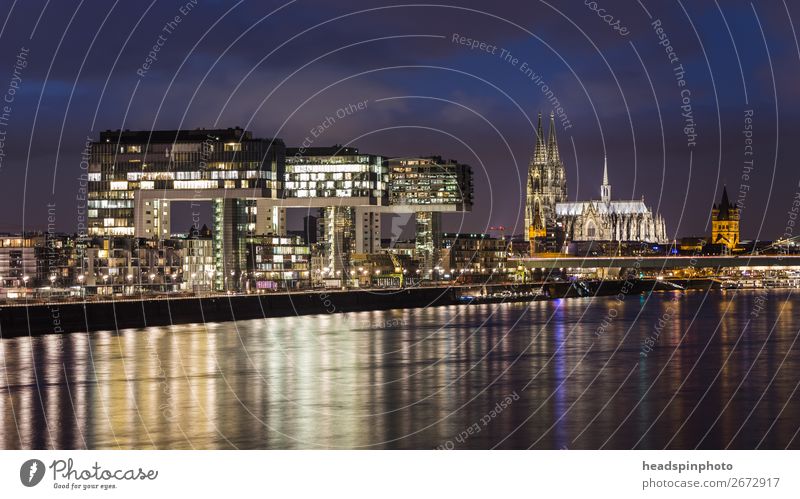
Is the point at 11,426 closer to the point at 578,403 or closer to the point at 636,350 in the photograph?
the point at 578,403

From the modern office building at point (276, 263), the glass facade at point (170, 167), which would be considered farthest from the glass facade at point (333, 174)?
the glass facade at point (170, 167)

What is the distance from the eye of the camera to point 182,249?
17550 centimetres

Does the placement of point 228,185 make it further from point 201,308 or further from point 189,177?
point 201,308

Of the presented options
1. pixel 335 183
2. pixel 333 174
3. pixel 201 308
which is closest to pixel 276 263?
pixel 335 183

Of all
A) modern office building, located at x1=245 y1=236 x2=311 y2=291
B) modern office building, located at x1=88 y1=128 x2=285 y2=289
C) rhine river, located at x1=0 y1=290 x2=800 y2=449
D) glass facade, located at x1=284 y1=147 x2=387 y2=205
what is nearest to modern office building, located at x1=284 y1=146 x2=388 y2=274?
glass facade, located at x1=284 y1=147 x2=387 y2=205

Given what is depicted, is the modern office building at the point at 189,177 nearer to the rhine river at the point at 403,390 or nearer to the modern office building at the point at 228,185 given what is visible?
the modern office building at the point at 228,185

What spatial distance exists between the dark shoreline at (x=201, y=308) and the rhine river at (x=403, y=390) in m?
→ 4.69

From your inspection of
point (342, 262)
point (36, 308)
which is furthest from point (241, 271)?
point (36, 308)
